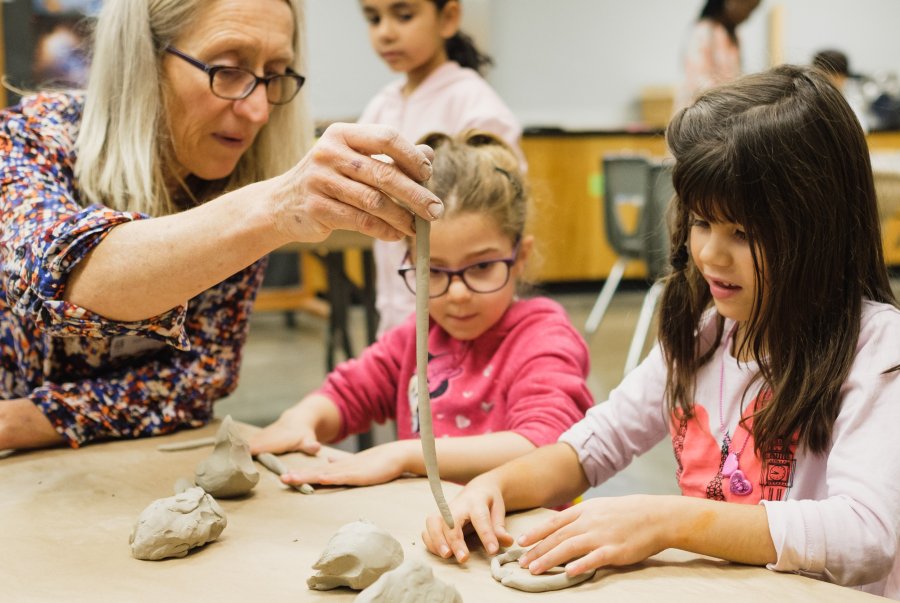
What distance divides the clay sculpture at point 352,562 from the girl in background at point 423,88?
1.36 m

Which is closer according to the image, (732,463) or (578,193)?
(732,463)

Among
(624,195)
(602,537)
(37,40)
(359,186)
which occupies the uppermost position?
(37,40)

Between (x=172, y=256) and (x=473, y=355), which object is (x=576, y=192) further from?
(x=172, y=256)

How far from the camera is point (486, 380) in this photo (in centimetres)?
Result: 138

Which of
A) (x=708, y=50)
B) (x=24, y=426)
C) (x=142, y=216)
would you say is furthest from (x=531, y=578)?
(x=708, y=50)

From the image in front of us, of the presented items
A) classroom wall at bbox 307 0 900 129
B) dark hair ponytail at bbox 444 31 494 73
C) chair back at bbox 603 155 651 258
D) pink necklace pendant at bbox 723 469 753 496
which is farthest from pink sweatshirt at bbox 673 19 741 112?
pink necklace pendant at bbox 723 469 753 496

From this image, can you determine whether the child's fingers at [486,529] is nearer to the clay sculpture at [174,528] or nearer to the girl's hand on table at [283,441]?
the clay sculpture at [174,528]

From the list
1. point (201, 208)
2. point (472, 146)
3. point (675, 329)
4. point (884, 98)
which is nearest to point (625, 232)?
point (472, 146)

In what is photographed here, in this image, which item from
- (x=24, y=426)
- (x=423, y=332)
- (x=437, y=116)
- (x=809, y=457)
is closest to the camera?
(x=423, y=332)

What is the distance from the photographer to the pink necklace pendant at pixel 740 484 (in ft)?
3.27

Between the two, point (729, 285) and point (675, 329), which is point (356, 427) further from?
point (729, 285)

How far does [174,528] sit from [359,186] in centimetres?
37

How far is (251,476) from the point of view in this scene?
3.38ft

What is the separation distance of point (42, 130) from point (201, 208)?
399 mm
